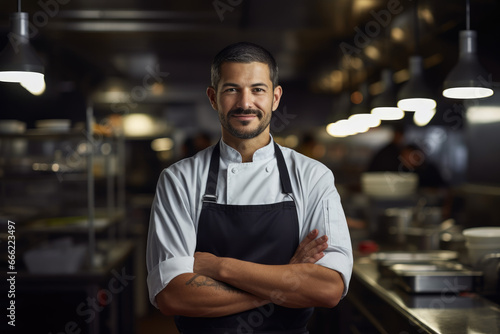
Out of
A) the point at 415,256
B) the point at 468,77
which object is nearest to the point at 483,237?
the point at 415,256

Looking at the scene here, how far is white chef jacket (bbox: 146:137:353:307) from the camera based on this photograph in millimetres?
1690

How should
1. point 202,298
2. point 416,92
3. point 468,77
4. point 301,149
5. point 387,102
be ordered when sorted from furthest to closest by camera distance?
point 301,149 < point 387,102 < point 416,92 < point 468,77 < point 202,298

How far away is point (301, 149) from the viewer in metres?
6.99

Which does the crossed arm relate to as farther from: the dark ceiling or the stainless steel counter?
the dark ceiling

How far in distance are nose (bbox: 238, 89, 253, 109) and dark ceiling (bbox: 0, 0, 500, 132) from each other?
1.84 metres

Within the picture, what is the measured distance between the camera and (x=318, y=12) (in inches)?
156

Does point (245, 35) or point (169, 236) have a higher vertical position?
point (245, 35)

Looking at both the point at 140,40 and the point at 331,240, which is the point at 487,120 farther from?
the point at 140,40

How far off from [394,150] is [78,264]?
4666 mm

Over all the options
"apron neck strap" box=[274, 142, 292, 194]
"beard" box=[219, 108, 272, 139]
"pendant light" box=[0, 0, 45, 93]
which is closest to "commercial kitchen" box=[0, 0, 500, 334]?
"pendant light" box=[0, 0, 45, 93]

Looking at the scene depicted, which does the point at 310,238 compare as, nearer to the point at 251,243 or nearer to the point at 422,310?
the point at 251,243

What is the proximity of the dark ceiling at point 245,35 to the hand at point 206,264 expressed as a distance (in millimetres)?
2187

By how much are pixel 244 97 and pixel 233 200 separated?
370 millimetres

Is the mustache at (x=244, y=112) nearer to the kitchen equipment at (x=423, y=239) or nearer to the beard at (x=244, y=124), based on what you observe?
the beard at (x=244, y=124)
